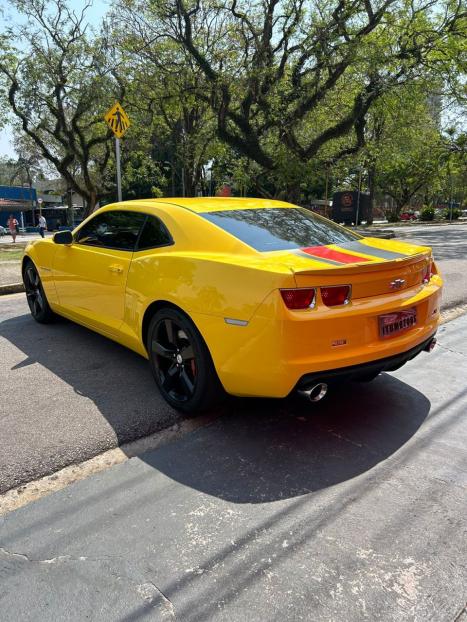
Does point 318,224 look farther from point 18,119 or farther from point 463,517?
point 18,119

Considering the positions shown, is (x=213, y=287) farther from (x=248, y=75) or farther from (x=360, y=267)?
(x=248, y=75)

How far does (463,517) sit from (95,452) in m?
2.08

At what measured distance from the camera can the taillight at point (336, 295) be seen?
2.84 meters

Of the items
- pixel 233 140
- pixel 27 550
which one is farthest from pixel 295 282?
pixel 233 140

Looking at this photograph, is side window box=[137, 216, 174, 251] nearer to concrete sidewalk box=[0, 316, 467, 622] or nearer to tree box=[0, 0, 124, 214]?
concrete sidewalk box=[0, 316, 467, 622]

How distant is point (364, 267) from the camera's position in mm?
2975

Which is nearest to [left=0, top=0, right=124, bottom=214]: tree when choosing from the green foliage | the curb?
the green foliage

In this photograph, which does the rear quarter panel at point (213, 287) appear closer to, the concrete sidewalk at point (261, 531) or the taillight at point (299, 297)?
the taillight at point (299, 297)

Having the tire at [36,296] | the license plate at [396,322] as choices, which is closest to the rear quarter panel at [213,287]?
the license plate at [396,322]

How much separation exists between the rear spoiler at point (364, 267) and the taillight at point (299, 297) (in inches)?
3.8

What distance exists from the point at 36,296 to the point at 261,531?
4.59 m

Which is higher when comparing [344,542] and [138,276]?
[138,276]

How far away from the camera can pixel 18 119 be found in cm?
2070

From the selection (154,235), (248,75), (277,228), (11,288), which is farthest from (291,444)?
(248,75)
